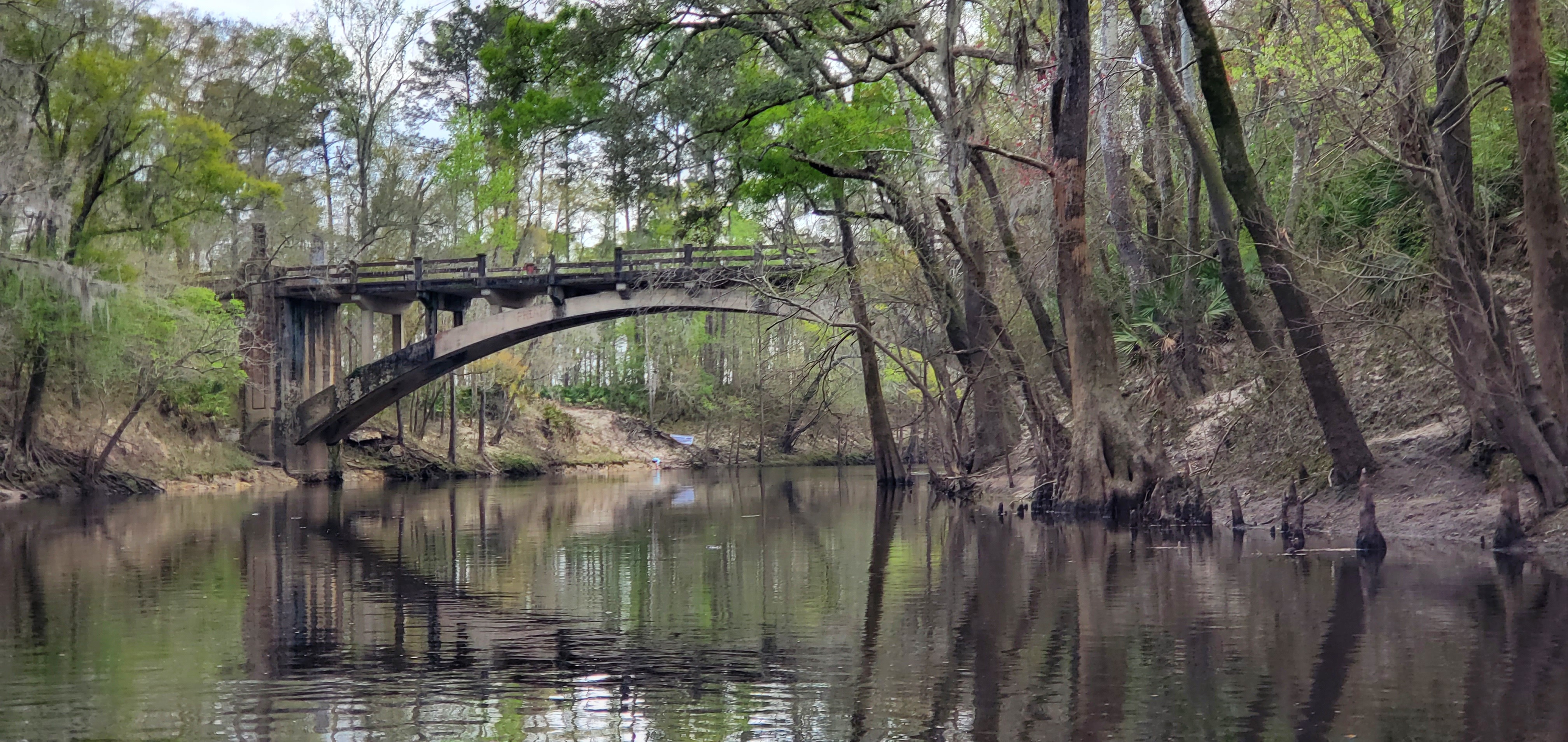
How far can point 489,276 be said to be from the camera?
34406 millimetres

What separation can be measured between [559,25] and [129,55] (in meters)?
15.5

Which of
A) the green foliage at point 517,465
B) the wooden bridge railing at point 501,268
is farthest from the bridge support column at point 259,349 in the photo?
the green foliage at point 517,465

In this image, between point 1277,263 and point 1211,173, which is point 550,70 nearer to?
point 1211,173

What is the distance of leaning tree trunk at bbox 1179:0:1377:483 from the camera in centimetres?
1412

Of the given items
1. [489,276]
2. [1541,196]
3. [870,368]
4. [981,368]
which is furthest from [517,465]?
[1541,196]

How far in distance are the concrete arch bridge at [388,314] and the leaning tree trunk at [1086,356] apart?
13.7m

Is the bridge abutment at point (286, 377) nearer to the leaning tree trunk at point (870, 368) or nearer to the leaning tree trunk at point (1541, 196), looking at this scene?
the leaning tree trunk at point (870, 368)

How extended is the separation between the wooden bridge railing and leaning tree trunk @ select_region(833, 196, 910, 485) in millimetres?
2999

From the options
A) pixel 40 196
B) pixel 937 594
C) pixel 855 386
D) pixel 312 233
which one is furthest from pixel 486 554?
pixel 855 386

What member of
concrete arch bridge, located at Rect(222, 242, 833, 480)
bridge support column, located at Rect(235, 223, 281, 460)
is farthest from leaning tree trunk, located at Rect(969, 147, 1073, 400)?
bridge support column, located at Rect(235, 223, 281, 460)

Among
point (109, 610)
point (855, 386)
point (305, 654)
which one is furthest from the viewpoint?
point (855, 386)

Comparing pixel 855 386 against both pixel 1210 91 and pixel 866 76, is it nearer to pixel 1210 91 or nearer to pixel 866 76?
pixel 866 76

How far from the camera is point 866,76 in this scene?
19.0 m

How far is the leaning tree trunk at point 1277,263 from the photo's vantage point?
14.1 meters
